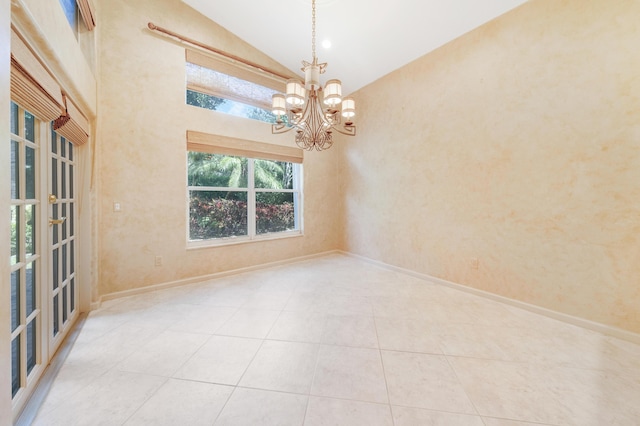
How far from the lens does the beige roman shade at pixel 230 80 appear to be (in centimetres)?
346

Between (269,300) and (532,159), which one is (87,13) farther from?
(532,159)

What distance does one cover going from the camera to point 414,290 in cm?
323

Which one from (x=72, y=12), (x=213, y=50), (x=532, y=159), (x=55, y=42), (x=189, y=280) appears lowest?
(x=189, y=280)

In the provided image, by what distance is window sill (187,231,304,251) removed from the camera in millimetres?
3567

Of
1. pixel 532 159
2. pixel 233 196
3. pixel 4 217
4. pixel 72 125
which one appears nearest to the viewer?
pixel 4 217

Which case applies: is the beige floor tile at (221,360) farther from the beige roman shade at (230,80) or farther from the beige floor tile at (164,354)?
the beige roman shade at (230,80)

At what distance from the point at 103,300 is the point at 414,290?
150 inches

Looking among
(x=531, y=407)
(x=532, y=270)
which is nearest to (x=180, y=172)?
(x=531, y=407)

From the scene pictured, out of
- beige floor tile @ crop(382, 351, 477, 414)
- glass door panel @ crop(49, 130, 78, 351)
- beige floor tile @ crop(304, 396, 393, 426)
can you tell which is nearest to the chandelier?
glass door panel @ crop(49, 130, 78, 351)

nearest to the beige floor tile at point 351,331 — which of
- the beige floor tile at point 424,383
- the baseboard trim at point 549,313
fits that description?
the beige floor tile at point 424,383

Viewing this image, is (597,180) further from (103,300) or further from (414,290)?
(103,300)

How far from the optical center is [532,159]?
2.59 m

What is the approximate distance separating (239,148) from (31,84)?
254 centimetres

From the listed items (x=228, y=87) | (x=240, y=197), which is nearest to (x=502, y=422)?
(x=240, y=197)
